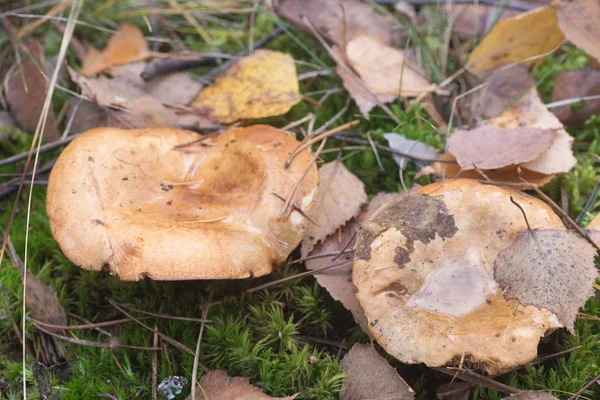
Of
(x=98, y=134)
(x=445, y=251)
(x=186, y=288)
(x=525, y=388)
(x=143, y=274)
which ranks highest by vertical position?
(x=98, y=134)

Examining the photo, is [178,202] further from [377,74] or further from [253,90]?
[377,74]

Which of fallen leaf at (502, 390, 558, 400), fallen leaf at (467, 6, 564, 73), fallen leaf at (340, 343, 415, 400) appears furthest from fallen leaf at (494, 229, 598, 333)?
fallen leaf at (467, 6, 564, 73)

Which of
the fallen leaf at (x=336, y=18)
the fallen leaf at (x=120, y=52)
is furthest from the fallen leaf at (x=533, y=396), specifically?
the fallen leaf at (x=120, y=52)

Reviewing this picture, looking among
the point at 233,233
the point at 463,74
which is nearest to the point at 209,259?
the point at 233,233

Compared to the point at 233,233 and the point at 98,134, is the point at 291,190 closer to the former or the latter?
the point at 233,233

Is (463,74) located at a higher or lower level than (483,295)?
higher

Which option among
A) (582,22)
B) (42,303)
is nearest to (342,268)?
(42,303)

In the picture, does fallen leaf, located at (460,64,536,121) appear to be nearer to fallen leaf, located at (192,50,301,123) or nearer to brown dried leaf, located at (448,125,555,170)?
brown dried leaf, located at (448,125,555,170)
